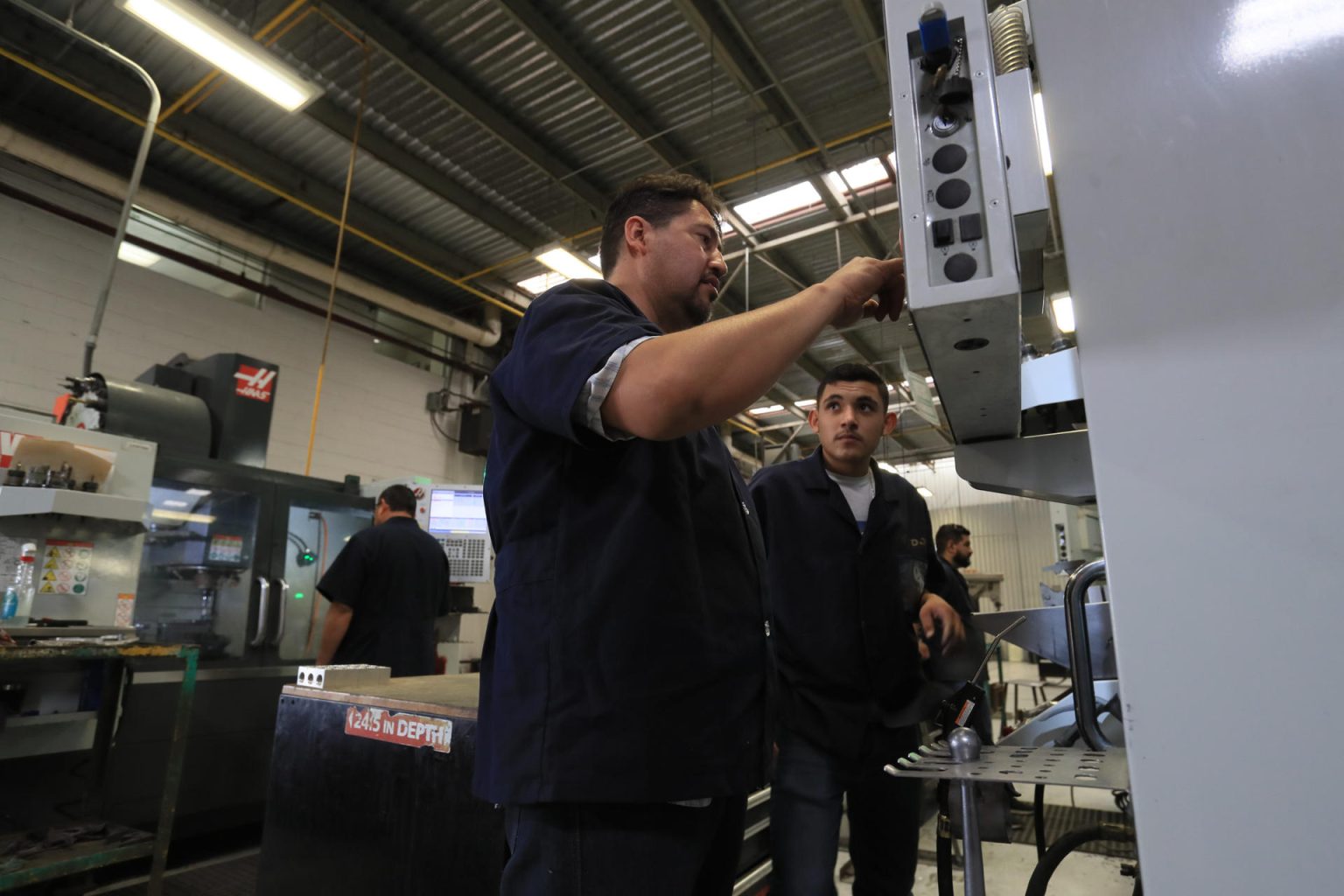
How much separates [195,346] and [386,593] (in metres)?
3.16

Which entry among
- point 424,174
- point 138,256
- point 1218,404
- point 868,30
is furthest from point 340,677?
point 138,256

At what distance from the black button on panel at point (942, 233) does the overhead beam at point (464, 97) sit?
4084 millimetres

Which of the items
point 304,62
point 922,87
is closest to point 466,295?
point 304,62

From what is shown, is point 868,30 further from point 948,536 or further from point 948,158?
point 948,158

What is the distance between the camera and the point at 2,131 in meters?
4.08

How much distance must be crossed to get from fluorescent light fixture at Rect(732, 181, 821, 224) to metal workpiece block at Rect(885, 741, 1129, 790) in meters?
4.66

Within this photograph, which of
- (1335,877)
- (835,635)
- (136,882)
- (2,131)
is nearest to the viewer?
(1335,877)

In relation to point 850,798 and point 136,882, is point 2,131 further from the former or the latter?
point 850,798

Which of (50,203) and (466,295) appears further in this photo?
(466,295)

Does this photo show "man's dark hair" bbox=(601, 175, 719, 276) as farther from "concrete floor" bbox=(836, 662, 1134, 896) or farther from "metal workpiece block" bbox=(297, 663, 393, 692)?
"concrete floor" bbox=(836, 662, 1134, 896)

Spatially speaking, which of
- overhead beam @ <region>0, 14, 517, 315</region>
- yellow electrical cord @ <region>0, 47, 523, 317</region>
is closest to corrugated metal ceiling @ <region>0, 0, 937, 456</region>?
overhead beam @ <region>0, 14, 517, 315</region>

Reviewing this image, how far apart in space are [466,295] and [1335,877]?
23.2ft

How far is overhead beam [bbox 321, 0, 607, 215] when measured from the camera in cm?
386

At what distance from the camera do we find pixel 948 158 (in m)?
0.79
